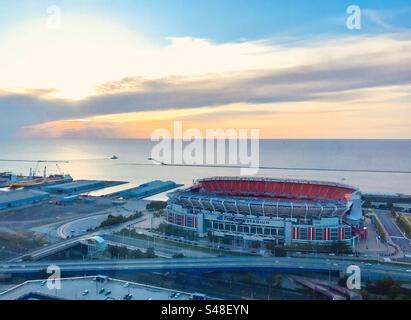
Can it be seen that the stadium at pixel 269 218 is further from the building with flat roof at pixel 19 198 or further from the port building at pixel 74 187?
the port building at pixel 74 187

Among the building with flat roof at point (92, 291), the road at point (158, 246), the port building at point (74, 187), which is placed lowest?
the road at point (158, 246)

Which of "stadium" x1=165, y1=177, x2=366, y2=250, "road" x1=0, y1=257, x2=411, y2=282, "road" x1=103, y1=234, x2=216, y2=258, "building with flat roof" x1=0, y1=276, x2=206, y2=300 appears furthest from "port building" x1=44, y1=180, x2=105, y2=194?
"building with flat roof" x1=0, y1=276, x2=206, y2=300

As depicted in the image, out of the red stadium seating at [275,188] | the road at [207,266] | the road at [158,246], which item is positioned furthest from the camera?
the red stadium seating at [275,188]

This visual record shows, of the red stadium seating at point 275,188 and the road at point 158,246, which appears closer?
the road at point 158,246

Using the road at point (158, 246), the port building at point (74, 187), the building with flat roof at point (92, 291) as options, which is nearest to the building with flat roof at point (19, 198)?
the port building at point (74, 187)

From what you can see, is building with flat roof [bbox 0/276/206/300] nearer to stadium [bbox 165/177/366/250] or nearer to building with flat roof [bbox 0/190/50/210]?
stadium [bbox 165/177/366/250]

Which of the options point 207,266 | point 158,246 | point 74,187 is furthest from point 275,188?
point 74,187
